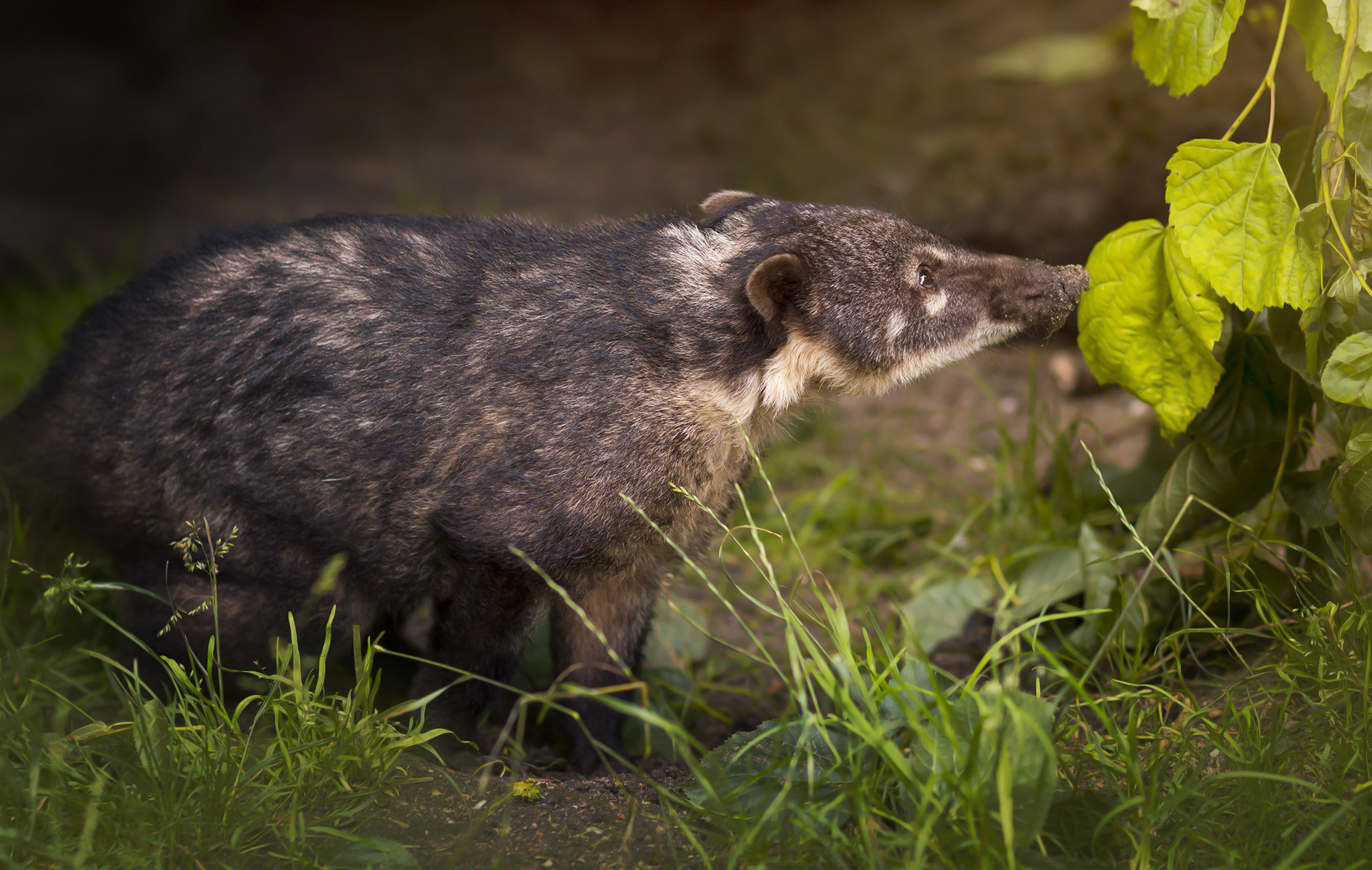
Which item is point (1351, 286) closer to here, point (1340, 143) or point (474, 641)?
point (1340, 143)

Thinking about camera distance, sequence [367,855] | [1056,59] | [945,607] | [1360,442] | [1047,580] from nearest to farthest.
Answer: [367,855] < [1360,442] < [1047,580] < [945,607] < [1056,59]

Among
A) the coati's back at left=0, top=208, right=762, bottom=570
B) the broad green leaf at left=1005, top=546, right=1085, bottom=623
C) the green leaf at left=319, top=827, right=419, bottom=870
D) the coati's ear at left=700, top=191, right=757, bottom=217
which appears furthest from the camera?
the coati's ear at left=700, top=191, right=757, bottom=217

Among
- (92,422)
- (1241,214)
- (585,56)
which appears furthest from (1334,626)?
(585,56)

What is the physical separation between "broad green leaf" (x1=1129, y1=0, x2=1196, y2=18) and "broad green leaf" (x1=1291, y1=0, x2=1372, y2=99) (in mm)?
349

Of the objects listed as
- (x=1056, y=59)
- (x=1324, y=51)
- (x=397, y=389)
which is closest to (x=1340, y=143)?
(x=1324, y=51)

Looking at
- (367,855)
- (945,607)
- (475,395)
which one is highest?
(475,395)

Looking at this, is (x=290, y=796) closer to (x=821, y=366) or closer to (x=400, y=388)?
(x=400, y=388)

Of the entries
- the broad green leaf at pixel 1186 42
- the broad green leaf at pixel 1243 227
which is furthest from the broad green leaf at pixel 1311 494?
the broad green leaf at pixel 1186 42

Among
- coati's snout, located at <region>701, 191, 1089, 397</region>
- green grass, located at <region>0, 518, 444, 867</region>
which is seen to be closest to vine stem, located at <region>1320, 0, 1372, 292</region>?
coati's snout, located at <region>701, 191, 1089, 397</region>

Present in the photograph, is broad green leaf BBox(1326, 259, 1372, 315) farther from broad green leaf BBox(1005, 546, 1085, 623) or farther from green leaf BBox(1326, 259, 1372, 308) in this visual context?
broad green leaf BBox(1005, 546, 1085, 623)

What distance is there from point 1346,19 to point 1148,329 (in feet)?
3.26

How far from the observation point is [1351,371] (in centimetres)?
288

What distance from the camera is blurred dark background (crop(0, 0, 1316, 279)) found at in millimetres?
7023

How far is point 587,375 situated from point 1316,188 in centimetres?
236
